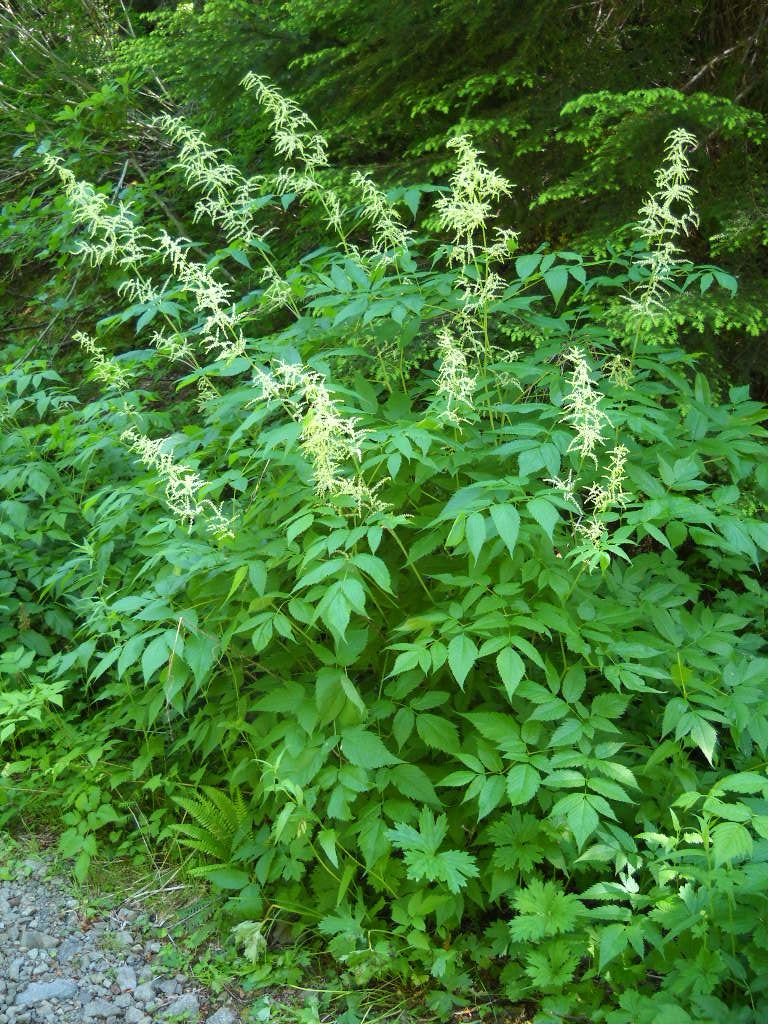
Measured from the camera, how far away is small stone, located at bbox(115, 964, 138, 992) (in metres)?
2.96

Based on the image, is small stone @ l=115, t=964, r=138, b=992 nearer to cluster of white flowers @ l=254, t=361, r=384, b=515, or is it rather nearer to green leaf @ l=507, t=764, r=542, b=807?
green leaf @ l=507, t=764, r=542, b=807

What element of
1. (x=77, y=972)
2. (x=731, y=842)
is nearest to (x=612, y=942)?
(x=731, y=842)

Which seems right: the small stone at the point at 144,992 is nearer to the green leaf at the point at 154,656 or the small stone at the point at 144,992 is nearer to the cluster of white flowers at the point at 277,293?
the green leaf at the point at 154,656

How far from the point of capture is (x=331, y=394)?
3.25 meters

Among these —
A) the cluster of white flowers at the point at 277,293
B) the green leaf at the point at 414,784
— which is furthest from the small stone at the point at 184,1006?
the cluster of white flowers at the point at 277,293

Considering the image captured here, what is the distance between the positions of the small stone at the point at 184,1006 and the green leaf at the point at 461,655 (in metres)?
1.45

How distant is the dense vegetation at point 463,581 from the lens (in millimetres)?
2545

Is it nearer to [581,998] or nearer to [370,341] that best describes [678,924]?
[581,998]

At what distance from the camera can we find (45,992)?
2.90m

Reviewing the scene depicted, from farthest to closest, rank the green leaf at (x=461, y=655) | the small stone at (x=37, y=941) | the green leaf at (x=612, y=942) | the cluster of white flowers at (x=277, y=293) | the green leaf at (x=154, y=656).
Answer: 1. the cluster of white flowers at (x=277, y=293)
2. the small stone at (x=37, y=941)
3. the green leaf at (x=154, y=656)
4. the green leaf at (x=461, y=655)
5. the green leaf at (x=612, y=942)

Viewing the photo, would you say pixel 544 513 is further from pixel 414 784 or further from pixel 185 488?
pixel 185 488

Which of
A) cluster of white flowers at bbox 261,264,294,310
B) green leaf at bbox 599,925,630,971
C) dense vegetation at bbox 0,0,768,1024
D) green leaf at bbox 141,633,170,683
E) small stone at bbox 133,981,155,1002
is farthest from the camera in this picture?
cluster of white flowers at bbox 261,264,294,310

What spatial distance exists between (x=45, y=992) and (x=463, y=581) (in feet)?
6.36

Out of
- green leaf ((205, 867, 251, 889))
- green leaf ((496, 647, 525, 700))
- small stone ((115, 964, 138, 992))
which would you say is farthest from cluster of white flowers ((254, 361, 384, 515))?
small stone ((115, 964, 138, 992))
